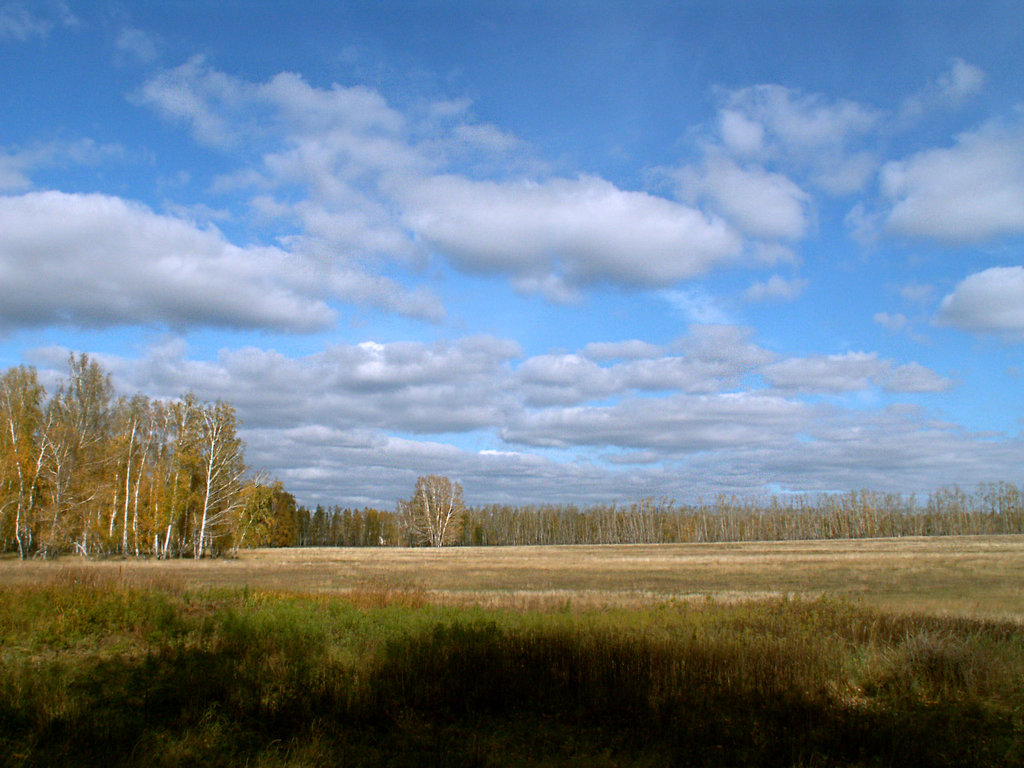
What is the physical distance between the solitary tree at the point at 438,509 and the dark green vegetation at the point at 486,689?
110 metres

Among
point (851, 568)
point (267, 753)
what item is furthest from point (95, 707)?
point (851, 568)

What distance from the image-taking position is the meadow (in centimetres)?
863

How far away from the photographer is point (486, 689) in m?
11.1

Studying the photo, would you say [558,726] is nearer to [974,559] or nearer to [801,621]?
[801,621]

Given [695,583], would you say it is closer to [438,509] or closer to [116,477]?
[116,477]

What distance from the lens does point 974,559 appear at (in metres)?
50.2

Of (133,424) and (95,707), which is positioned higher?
(133,424)

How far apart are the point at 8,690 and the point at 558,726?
788 cm

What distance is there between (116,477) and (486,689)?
57.9m

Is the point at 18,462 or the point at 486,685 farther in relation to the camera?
the point at 18,462

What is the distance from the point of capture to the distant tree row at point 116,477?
52.9 meters

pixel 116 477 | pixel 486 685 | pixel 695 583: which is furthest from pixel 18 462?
pixel 486 685

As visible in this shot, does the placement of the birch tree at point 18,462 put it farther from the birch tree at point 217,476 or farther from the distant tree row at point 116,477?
the birch tree at point 217,476

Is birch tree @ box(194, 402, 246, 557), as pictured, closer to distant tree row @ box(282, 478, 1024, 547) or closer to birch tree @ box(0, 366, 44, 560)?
birch tree @ box(0, 366, 44, 560)
